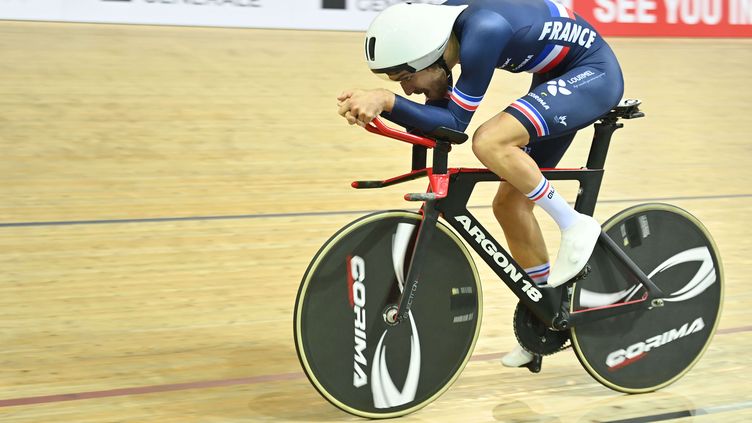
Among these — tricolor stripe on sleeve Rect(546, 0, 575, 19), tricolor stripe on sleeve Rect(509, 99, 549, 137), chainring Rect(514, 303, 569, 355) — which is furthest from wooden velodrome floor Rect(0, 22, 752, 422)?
tricolor stripe on sleeve Rect(546, 0, 575, 19)

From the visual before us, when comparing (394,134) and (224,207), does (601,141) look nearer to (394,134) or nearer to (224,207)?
(394,134)

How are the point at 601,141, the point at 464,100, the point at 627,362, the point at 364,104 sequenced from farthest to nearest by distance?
the point at 627,362 → the point at 601,141 → the point at 464,100 → the point at 364,104

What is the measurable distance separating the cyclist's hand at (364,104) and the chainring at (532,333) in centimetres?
77

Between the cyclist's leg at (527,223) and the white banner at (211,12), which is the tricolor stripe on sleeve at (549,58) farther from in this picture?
the white banner at (211,12)

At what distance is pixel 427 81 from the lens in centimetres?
249

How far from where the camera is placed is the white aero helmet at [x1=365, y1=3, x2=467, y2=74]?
235 cm

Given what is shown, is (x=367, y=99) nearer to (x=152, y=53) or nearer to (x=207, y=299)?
(x=207, y=299)

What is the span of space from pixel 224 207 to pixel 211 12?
10.8ft

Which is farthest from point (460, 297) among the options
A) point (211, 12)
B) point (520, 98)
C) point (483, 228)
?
point (211, 12)

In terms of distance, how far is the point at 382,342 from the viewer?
2551 mm

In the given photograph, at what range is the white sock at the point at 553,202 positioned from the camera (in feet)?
8.31

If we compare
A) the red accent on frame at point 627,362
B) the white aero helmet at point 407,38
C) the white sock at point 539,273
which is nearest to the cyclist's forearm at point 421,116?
the white aero helmet at point 407,38

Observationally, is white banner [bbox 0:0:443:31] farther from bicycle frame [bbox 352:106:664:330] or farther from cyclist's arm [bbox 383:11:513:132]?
cyclist's arm [bbox 383:11:513:132]

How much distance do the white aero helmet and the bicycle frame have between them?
6.3 inches
